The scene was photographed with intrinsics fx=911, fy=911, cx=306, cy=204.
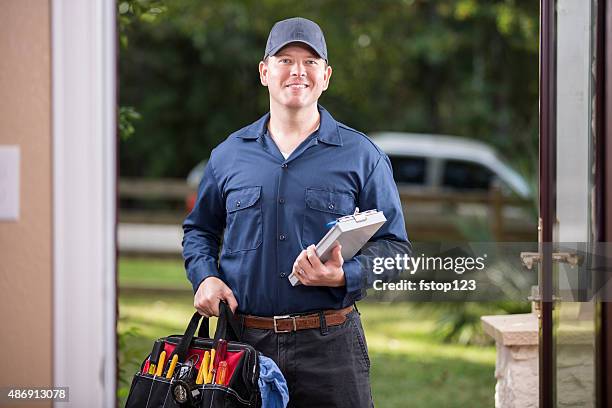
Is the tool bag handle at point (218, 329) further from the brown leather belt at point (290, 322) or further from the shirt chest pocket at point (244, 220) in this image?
the shirt chest pocket at point (244, 220)

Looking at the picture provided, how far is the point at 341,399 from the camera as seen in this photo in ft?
8.77

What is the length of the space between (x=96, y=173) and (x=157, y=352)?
1.86ft

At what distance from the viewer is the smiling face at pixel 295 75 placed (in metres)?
2.71

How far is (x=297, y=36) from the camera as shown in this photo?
2.68 metres

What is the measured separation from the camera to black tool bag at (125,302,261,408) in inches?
98.3

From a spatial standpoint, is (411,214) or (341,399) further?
(411,214)

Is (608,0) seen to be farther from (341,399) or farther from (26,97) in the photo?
(26,97)

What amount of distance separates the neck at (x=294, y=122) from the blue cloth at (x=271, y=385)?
2.20ft

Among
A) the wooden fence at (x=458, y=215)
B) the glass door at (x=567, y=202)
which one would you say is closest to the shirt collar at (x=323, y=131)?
the glass door at (x=567, y=202)

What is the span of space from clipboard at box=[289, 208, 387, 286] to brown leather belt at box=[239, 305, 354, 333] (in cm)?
19

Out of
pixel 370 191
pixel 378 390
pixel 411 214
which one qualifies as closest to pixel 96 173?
pixel 370 191

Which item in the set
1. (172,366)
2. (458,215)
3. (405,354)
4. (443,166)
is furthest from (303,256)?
(443,166)

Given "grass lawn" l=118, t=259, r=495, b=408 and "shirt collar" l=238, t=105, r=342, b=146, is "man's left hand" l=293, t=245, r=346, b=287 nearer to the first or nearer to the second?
"shirt collar" l=238, t=105, r=342, b=146

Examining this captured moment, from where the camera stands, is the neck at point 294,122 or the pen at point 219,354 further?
the neck at point 294,122
